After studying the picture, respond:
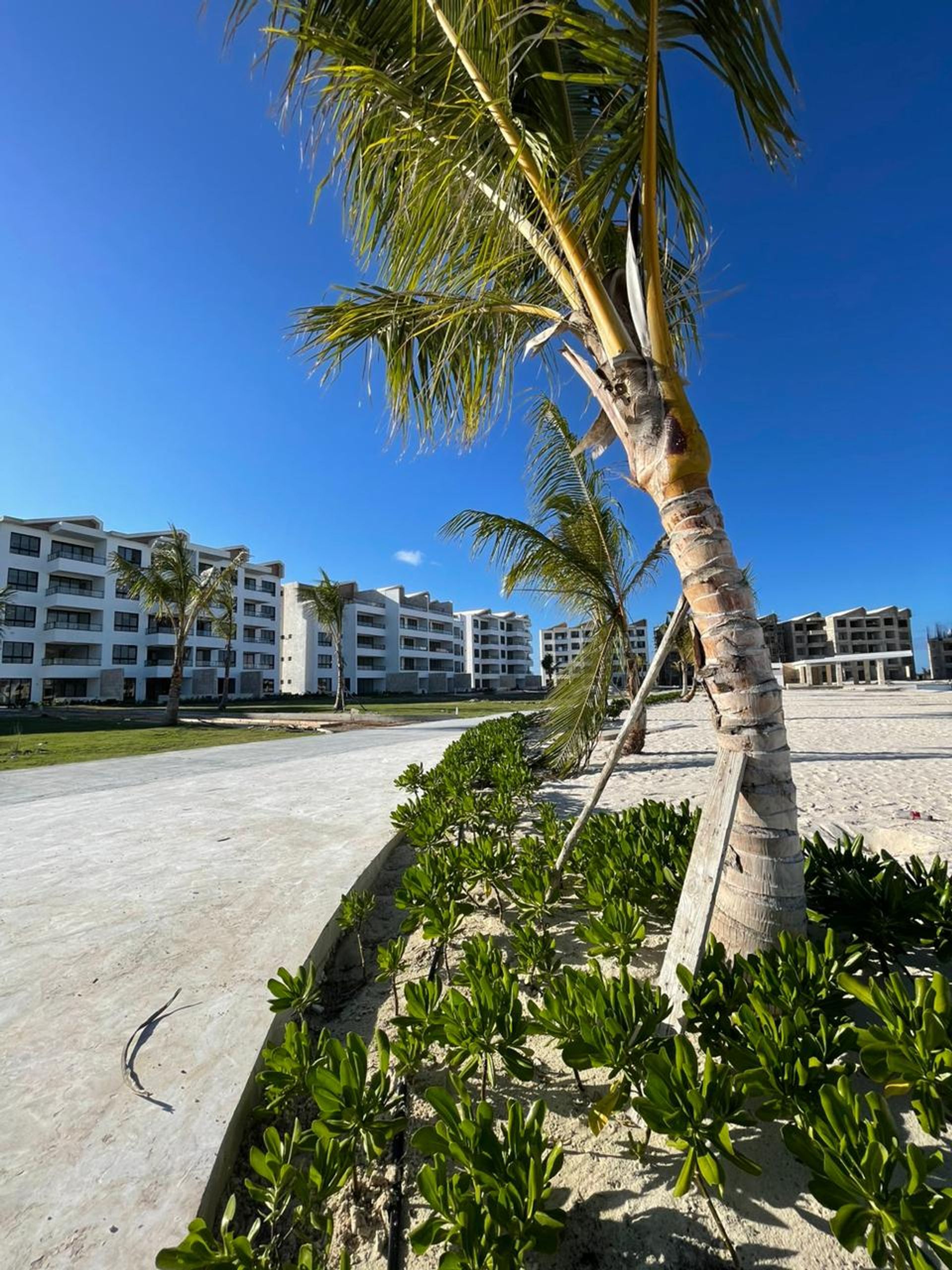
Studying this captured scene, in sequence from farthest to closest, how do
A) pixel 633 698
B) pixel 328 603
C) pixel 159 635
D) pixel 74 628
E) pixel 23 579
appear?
pixel 159 635, pixel 74 628, pixel 23 579, pixel 328 603, pixel 633 698

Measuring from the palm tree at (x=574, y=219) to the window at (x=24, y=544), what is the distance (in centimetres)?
4924

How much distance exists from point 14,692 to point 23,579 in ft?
28.4

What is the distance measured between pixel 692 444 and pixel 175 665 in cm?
2377

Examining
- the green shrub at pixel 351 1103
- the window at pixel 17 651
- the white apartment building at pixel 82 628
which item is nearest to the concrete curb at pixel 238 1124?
the green shrub at pixel 351 1103

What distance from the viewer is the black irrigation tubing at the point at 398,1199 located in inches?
60.2

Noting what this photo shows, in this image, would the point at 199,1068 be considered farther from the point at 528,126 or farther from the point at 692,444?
the point at 528,126

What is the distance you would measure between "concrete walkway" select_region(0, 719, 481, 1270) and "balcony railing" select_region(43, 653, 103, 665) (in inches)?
1718

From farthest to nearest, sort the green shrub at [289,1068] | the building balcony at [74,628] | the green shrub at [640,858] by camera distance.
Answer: the building balcony at [74,628] → the green shrub at [640,858] → the green shrub at [289,1068]

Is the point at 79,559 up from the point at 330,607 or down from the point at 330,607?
up

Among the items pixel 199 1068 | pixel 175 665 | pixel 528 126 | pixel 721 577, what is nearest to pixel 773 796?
pixel 721 577

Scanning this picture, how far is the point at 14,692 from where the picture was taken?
37812 millimetres

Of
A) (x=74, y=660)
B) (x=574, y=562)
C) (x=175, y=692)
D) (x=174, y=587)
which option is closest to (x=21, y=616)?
(x=74, y=660)

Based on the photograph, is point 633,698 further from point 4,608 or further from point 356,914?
point 4,608

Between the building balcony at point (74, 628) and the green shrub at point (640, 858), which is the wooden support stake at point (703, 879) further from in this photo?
the building balcony at point (74, 628)
